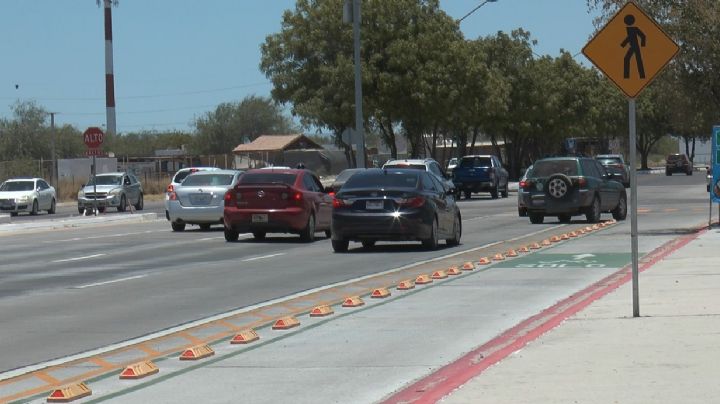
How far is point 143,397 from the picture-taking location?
9.90 metres

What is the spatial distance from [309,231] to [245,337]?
16497 mm

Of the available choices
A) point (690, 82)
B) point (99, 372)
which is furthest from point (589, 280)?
point (690, 82)

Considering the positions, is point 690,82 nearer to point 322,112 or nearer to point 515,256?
point 515,256

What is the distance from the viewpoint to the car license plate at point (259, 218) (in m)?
28.9

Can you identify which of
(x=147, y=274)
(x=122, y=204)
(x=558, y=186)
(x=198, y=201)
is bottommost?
(x=122, y=204)

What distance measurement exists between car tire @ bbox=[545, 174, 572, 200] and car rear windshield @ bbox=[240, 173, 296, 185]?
8017 mm

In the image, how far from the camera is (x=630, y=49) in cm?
1329

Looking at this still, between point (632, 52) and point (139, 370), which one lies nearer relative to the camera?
point (139, 370)

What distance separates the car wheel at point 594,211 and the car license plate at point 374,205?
10588 mm

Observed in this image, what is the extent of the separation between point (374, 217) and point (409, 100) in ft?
128

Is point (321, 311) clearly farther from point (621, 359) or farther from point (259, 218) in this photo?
point (259, 218)

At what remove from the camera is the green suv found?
34375mm

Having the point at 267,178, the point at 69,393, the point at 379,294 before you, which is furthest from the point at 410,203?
the point at 69,393

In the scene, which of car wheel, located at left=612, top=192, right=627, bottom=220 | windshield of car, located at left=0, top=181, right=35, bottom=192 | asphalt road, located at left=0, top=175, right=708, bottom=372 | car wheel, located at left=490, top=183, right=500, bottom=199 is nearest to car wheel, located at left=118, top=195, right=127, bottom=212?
windshield of car, located at left=0, top=181, right=35, bottom=192
